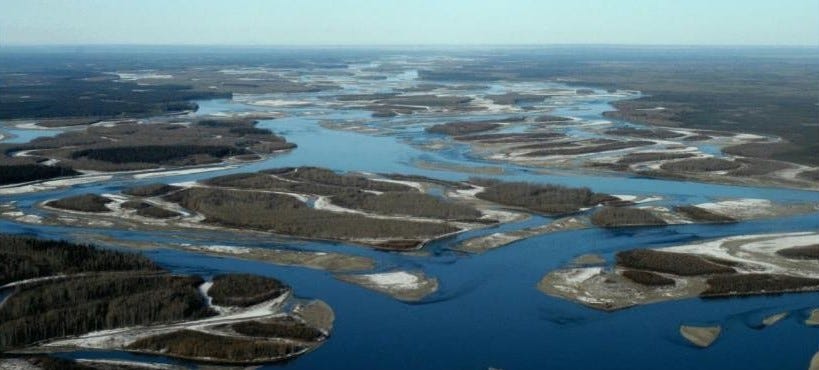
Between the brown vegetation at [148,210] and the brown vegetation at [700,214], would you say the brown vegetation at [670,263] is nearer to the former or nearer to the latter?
the brown vegetation at [700,214]

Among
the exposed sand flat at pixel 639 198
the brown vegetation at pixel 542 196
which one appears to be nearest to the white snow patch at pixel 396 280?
the brown vegetation at pixel 542 196

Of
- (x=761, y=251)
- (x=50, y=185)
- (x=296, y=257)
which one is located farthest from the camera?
(x=50, y=185)

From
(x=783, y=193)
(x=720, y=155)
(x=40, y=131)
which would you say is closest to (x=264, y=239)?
(x=783, y=193)

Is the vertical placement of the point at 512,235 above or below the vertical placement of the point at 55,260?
below

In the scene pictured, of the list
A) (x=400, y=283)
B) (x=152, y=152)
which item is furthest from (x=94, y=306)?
(x=152, y=152)

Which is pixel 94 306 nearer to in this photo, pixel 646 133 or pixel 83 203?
pixel 83 203

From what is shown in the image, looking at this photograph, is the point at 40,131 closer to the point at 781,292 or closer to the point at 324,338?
the point at 324,338

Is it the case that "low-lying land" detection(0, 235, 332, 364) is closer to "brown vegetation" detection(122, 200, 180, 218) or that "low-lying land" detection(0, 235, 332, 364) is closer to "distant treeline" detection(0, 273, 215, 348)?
"distant treeline" detection(0, 273, 215, 348)
